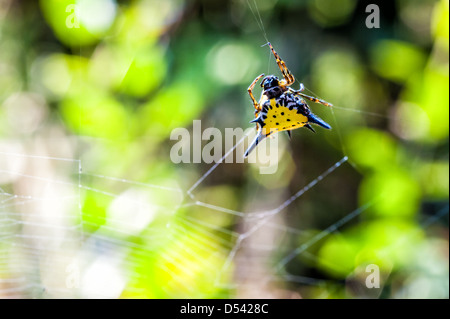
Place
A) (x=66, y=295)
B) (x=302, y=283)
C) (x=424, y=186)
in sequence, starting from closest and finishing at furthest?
(x=424, y=186) → (x=66, y=295) → (x=302, y=283)

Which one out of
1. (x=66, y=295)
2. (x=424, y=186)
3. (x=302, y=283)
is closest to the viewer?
(x=424, y=186)

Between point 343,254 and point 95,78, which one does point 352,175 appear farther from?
point 95,78

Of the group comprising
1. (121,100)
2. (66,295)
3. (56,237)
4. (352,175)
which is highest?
(121,100)

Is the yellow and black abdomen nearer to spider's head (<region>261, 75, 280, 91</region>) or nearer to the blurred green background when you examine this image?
spider's head (<region>261, 75, 280, 91</region>)

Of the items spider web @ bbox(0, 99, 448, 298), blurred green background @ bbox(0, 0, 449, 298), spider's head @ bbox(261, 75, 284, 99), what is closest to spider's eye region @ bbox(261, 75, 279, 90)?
spider's head @ bbox(261, 75, 284, 99)

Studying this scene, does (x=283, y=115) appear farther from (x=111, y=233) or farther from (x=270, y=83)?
(x=111, y=233)

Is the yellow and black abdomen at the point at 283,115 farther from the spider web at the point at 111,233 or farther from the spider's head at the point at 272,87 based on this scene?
the spider web at the point at 111,233

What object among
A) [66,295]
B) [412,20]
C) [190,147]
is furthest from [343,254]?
[66,295]
